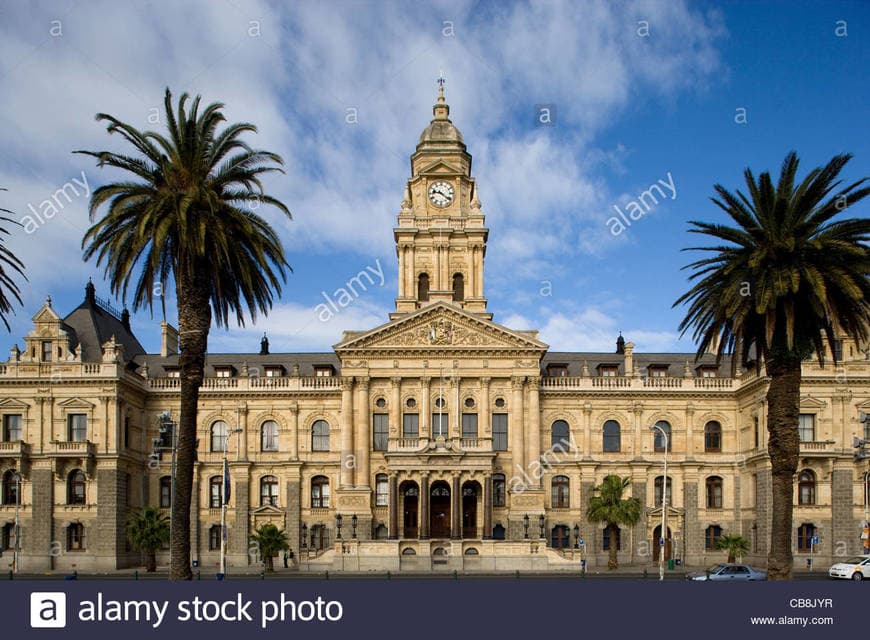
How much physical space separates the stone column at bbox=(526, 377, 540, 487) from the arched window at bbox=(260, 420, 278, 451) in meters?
21.9

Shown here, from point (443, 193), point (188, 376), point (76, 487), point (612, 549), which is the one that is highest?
point (443, 193)

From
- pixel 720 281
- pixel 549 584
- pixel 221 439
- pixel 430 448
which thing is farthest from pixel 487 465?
pixel 549 584

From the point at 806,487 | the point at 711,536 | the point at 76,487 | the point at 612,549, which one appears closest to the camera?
the point at 612,549

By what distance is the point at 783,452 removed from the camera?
4091 centimetres

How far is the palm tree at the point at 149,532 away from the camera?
6931 cm

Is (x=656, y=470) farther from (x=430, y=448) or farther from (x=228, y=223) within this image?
(x=228, y=223)

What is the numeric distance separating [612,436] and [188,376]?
5015 centimetres

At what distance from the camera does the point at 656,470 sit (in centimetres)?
8025

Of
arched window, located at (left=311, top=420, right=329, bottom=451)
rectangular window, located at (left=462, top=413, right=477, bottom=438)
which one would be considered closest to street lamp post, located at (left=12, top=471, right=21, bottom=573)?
arched window, located at (left=311, top=420, right=329, bottom=451)

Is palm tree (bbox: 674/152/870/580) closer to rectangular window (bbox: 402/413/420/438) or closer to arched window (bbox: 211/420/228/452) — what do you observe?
rectangular window (bbox: 402/413/420/438)

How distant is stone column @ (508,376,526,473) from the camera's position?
77000 mm

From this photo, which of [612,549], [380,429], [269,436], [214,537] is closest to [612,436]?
[612,549]

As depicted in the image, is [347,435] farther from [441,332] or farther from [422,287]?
[422,287]

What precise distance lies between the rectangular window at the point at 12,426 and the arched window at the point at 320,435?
23.4 m
